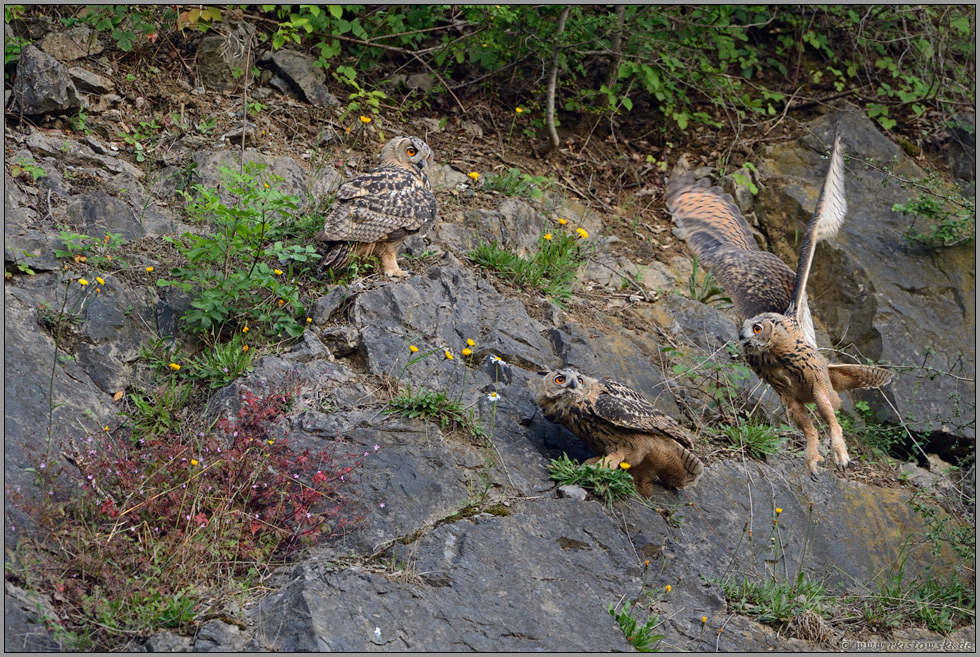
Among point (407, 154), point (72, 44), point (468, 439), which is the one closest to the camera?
point (468, 439)

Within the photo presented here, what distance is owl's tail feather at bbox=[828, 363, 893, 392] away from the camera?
5617mm

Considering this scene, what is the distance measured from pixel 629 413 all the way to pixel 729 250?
6.67 feet

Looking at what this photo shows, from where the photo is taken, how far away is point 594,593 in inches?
180

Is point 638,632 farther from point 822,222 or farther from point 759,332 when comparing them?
point 822,222

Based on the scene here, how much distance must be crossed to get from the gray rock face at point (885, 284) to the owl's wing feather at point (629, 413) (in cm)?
313

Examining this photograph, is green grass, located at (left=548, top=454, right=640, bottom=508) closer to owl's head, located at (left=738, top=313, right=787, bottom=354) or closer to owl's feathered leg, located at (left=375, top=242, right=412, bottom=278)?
owl's head, located at (left=738, top=313, right=787, bottom=354)

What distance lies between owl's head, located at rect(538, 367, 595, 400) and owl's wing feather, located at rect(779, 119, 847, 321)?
1526 millimetres

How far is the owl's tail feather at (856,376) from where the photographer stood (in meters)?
5.62

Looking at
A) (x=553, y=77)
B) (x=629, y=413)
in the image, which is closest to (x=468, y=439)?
(x=629, y=413)

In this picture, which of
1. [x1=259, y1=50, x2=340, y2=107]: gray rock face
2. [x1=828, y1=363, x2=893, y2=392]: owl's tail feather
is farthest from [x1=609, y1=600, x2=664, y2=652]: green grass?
[x1=259, y1=50, x2=340, y2=107]: gray rock face

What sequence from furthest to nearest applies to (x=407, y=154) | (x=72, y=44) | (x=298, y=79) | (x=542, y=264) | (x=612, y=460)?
(x=298, y=79)
(x=72, y=44)
(x=542, y=264)
(x=407, y=154)
(x=612, y=460)

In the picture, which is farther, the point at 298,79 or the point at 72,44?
the point at 298,79

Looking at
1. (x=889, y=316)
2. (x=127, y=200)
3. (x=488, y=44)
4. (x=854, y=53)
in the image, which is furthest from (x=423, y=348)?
(x=854, y=53)

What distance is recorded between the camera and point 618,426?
5.02 metres
